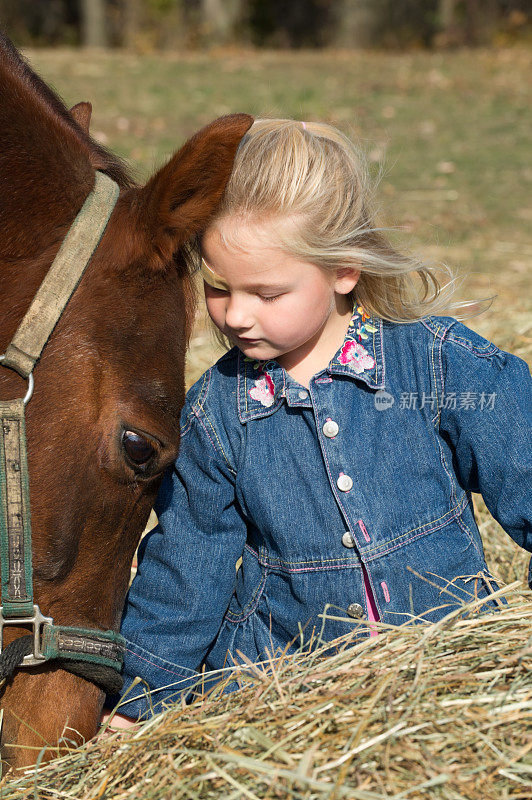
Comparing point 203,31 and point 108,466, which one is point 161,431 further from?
point 203,31

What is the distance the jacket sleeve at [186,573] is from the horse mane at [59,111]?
2.50 ft

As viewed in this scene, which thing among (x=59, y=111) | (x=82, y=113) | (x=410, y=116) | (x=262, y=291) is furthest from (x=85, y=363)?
(x=410, y=116)

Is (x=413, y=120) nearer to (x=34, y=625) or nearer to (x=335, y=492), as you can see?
(x=335, y=492)

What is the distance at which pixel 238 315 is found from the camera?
233cm

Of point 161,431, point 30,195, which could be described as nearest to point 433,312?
point 161,431

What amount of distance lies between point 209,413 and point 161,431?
61 centimetres

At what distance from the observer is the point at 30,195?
6.55 feet

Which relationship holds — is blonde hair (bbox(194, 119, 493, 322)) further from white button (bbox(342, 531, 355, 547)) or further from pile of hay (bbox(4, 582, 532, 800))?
pile of hay (bbox(4, 582, 532, 800))

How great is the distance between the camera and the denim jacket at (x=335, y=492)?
8.16 feet

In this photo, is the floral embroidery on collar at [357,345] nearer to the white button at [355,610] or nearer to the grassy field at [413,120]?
the grassy field at [413,120]

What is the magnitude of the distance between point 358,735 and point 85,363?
964 mm

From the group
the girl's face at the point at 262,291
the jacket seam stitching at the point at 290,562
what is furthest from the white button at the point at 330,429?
the jacket seam stitching at the point at 290,562

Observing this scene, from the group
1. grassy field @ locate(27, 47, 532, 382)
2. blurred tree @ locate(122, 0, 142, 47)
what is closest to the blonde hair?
grassy field @ locate(27, 47, 532, 382)

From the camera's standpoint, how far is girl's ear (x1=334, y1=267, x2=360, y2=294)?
2.51 m
